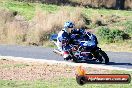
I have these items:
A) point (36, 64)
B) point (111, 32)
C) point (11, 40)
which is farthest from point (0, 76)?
point (111, 32)

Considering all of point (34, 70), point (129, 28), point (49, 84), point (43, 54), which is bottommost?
point (129, 28)

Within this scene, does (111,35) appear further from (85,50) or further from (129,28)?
(85,50)

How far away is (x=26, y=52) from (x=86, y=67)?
5001mm

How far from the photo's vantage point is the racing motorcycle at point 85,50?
65.4 ft

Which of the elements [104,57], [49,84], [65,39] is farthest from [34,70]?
[104,57]

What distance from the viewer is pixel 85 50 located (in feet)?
66.0

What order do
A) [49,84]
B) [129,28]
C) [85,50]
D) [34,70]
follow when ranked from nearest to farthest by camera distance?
[49,84] < [34,70] < [85,50] < [129,28]

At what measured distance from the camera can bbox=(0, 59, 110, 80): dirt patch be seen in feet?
53.7

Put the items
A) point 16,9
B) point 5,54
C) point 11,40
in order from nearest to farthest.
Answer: point 5,54 < point 11,40 < point 16,9

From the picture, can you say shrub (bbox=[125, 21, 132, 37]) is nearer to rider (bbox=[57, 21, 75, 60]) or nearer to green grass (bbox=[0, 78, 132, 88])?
rider (bbox=[57, 21, 75, 60])

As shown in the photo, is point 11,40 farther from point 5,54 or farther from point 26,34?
point 5,54

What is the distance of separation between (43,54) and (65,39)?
9.75 ft

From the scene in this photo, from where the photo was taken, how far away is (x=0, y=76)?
16.3m

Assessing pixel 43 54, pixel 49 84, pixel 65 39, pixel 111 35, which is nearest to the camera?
pixel 49 84
